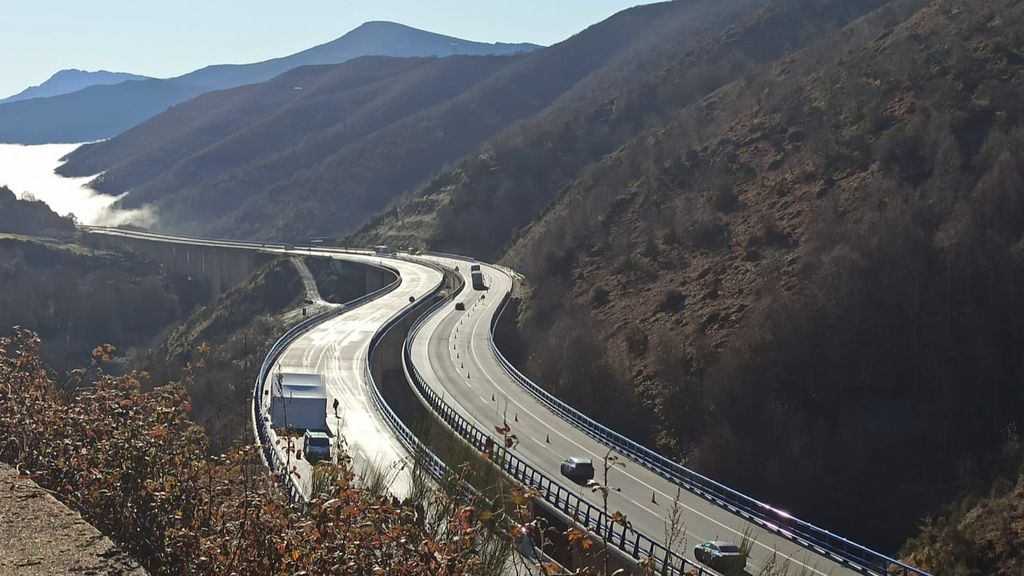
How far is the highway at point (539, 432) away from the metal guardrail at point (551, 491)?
64cm

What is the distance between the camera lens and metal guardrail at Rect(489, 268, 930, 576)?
2223 centimetres

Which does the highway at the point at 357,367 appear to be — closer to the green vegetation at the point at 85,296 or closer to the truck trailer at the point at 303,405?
the truck trailer at the point at 303,405

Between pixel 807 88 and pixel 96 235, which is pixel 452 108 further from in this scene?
pixel 807 88

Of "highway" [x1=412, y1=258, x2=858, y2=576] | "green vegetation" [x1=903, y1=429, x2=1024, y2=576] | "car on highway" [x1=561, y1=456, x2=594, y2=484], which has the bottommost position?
"green vegetation" [x1=903, y1=429, x2=1024, y2=576]

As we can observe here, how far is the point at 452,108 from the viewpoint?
187125 mm

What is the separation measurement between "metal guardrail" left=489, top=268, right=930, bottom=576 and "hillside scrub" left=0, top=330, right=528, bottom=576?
1336 cm

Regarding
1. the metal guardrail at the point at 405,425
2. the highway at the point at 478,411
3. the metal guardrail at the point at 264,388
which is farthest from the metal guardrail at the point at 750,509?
the metal guardrail at the point at 264,388

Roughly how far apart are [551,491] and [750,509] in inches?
197

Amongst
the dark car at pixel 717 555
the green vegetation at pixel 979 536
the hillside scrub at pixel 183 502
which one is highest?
the hillside scrub at pixel 183 502

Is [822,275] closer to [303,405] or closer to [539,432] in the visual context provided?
[539,432]

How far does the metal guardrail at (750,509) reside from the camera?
22234 mm

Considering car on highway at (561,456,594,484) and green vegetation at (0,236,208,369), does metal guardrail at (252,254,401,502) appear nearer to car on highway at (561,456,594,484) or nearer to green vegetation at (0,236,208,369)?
car on highway at (561,456,594,484)

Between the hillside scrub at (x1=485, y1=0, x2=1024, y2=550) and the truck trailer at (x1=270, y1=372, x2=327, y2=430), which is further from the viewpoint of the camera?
the hillside scrub at (x1=485, y1=0, x2=1024, y2=550)

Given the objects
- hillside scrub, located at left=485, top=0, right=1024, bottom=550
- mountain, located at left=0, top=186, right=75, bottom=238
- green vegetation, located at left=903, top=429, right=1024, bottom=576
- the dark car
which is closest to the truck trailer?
hillside scrub, located at left=485, top=0, right=1024, bottom=550
